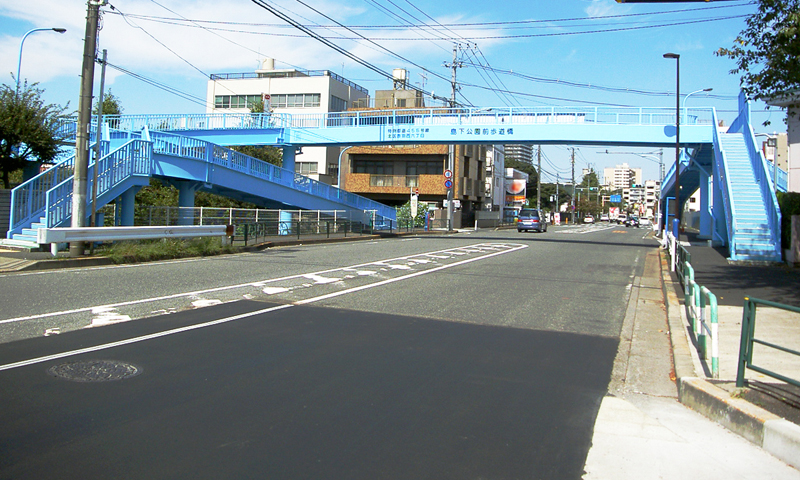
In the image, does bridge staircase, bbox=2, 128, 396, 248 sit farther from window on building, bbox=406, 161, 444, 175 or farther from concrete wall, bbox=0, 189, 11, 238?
window on building, bbox=406, 161, 444, 175

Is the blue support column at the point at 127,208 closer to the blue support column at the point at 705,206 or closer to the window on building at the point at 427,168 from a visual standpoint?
the blue support column at the point at 705,206

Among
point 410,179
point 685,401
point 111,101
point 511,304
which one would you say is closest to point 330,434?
point 685,401

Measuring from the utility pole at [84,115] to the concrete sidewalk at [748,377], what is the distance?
1496cm

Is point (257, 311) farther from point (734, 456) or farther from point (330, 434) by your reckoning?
point (734, 456)

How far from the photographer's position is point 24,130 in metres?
21.1

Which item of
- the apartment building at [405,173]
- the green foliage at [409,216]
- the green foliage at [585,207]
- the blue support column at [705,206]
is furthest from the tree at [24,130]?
the green foliage at [585,207]

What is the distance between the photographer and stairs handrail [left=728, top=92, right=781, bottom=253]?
20344 mm

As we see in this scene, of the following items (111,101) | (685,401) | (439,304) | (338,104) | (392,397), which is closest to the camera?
(392,397)

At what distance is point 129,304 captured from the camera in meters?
10.2

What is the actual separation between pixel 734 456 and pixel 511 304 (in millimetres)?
6995

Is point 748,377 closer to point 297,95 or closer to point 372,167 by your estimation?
point 372,167

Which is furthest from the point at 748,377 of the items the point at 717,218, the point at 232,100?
the point at 232,100

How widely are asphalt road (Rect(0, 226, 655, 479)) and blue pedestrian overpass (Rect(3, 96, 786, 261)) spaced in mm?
8390

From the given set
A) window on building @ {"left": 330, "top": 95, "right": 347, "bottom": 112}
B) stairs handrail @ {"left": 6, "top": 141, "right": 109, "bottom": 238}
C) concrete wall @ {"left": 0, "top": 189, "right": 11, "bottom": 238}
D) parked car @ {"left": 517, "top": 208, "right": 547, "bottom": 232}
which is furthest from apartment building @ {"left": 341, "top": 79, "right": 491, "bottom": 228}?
stairs handrail @ {"left": 6, "top": 141, "right": 109, "bottom": 238}
